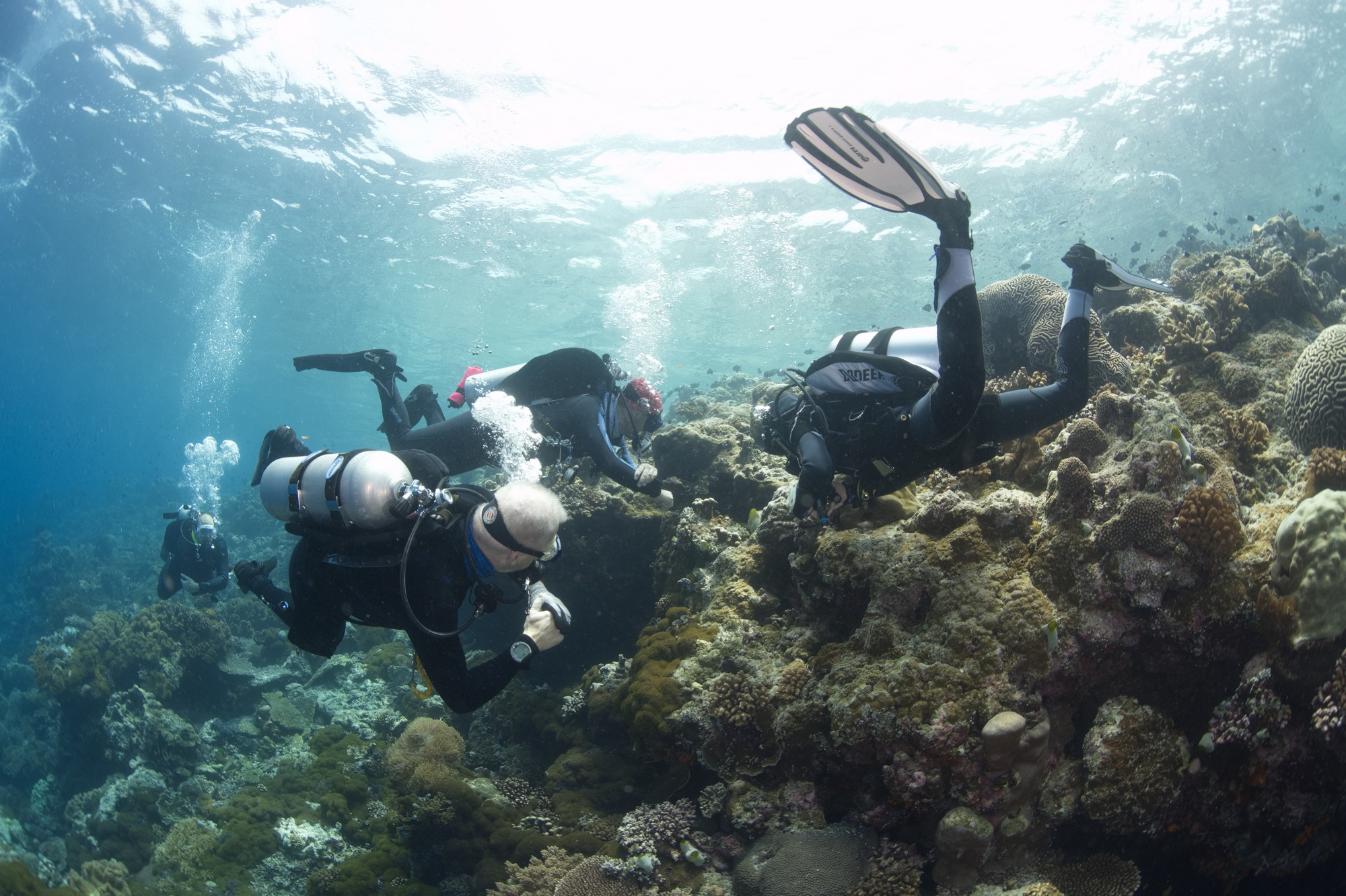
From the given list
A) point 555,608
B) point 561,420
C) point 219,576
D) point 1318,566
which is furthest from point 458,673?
point 219,576

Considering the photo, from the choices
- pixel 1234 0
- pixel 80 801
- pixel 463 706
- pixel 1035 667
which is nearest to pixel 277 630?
pixel 80 801

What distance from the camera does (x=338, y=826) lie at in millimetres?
6910

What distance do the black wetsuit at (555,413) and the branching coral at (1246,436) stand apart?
16.7ft

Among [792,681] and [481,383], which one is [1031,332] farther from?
[481,383]

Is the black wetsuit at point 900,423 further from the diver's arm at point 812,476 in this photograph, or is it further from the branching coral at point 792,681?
the branching coral at point 792,681

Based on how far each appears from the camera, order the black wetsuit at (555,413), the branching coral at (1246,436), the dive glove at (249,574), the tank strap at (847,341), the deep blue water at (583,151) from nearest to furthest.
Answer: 1. the branching coral at (1246,436)
2. the tank strap at (847,341)
3. the dive glove at (249,574)
4. the black wetsuit at (555,413)
5. the deep blue water at (583,151)

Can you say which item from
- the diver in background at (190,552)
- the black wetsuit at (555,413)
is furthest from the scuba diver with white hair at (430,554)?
the diver in background at (190,552)

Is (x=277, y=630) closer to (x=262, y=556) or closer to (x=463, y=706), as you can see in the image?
(x=262, y=556)

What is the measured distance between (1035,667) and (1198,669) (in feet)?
3.03

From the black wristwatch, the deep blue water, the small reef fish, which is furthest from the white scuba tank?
the deep blue water

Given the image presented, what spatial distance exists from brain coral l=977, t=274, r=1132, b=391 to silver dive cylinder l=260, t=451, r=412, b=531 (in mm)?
5882

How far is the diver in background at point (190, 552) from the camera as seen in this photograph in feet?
34.0

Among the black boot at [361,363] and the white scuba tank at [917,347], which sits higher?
the white scuba tank at [917,347]

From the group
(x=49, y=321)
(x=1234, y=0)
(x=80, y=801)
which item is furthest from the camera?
(x=49, y=321)
